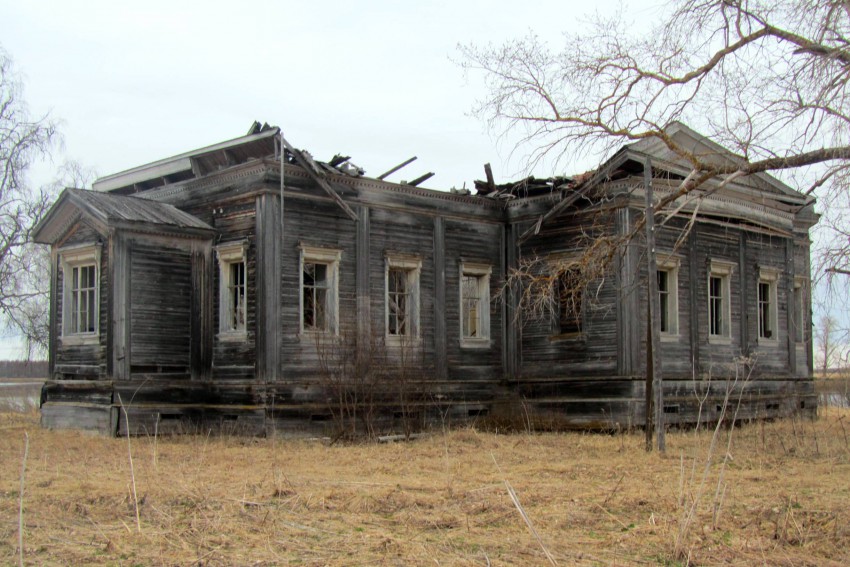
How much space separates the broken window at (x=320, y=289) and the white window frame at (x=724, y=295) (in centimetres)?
883

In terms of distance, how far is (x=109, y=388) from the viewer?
18125 millimetres

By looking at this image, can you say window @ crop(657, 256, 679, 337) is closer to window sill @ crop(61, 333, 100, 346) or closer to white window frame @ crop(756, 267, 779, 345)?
white window frame @ crop(756, 267, 779, 345)

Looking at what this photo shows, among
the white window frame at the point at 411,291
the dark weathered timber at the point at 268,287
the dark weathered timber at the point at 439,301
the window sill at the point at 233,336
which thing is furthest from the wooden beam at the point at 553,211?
the window sill at the point at 233,336

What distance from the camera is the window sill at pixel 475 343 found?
21.5 m

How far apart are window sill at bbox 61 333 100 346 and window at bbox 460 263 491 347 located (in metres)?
7.69

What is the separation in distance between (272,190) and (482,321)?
6.17 m

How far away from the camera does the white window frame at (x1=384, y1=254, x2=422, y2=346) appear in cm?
2012

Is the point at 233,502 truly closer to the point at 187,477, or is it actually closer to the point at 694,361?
the point at 187,477

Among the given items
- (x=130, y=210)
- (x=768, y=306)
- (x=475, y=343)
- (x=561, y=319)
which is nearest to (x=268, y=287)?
(x=130, y=210)

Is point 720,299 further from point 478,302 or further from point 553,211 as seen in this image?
point 478,302

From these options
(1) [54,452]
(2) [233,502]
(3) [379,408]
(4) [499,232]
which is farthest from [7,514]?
(4) [499,232]

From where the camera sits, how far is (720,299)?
75.5 ft

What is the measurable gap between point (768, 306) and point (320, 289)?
12015mm

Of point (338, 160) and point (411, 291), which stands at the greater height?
point (338, 160)
